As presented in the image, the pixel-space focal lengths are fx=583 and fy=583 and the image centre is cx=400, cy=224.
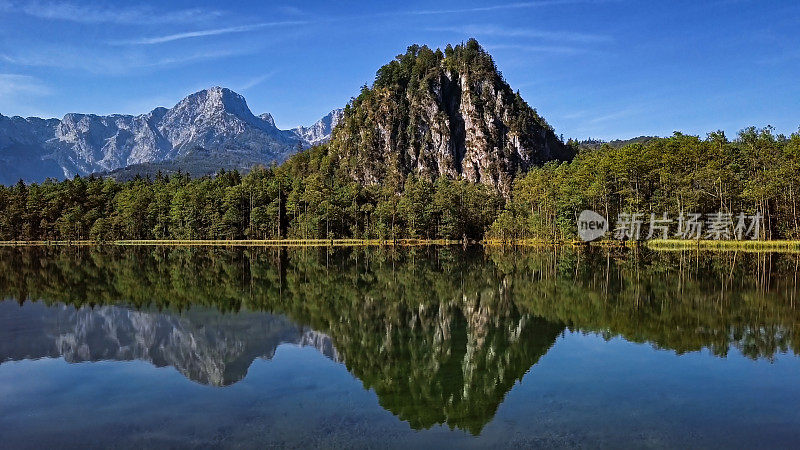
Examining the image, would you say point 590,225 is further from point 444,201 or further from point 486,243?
point 444,201

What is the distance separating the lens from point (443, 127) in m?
188

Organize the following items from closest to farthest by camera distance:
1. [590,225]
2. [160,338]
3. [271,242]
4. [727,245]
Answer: [160,338]
[727,245]
[590,225]
[271,242]

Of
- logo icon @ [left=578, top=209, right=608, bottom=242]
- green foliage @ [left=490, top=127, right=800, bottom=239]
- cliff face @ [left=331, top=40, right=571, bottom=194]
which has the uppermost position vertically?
cliff face @ [left=331, top=40, right=571, bottom=194]

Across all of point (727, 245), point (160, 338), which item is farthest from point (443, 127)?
point (160, 338)

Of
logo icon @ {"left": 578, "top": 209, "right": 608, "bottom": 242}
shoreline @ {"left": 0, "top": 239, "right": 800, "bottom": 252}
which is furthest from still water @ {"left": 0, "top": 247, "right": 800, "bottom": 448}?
logo icon @ {"left": 578, "top": 209, "right": 608, "bottom": 242}

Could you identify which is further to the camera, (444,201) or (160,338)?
(444,201)

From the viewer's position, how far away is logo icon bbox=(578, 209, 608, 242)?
8431 cm

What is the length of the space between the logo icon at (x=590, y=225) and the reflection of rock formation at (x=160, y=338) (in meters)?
66.8

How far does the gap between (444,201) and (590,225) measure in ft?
88.2

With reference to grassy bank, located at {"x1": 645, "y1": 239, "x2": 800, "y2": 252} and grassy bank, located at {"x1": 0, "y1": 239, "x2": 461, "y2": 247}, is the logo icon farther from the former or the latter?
grassy bank, located at {"x1": 0, "y1": 239, "x2": 461, "y2": 247}

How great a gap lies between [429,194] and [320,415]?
9532 cm

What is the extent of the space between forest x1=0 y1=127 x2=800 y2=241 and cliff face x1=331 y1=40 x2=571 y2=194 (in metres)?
45.7

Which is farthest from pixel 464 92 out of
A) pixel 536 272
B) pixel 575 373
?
pixel 575 373

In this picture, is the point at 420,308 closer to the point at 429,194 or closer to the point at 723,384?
the point at 723,384
